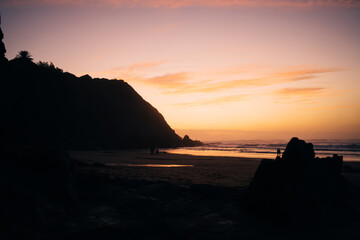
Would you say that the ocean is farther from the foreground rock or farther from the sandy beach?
the foreground rock

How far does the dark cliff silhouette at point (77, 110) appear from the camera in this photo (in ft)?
181

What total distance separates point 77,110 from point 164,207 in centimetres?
7292

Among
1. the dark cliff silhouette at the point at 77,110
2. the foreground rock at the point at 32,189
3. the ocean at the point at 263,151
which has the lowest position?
the ocean at the point at 263,151

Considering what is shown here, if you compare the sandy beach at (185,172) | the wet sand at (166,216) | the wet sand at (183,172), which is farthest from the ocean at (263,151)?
the wet sand at (166,216)

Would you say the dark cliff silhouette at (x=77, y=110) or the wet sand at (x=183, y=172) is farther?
the dark cliff silhouette at (x=77, y=110)

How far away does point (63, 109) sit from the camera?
69562mm

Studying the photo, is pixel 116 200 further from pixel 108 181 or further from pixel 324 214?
pixel 324 214

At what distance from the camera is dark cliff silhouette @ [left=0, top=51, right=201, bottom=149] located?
55.3 metres

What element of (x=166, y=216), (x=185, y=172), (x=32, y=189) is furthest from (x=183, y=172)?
(x=32, y=189)

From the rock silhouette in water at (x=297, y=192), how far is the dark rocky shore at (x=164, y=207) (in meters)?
0.03

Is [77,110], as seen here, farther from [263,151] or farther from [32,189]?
[32,189]

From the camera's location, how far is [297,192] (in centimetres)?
731

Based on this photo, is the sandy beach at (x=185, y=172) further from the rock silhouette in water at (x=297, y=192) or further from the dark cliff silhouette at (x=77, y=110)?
the dark cliff silhouette at (x=77, y=110)

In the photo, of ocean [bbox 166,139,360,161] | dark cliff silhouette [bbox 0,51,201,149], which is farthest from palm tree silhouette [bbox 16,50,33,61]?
ocean [bbox 166,139,360,161]
